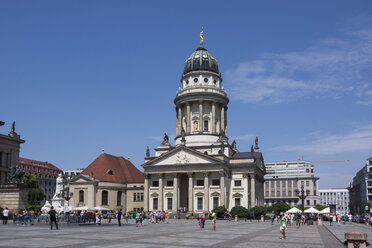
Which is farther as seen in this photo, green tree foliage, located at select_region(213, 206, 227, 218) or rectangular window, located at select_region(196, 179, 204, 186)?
rectangular window, located at select_region(196, 179, 204, 186)

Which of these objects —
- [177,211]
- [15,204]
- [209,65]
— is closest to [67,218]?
[15,204]

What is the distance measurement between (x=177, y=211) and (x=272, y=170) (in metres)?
113

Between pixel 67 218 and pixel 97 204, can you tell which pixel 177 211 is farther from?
pixel 67 218

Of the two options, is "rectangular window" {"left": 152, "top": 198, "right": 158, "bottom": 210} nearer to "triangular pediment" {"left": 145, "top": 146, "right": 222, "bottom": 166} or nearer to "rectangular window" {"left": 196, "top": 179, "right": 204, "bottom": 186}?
"triangular pediment" {"left": 145, "top": 146, "right": 222, "bottom": 166}

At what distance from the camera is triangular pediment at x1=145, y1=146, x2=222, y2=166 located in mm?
77125

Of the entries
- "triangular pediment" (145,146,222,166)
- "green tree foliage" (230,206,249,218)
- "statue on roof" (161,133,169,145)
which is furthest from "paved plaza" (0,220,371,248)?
"statue on roof" (161,133,169,145)

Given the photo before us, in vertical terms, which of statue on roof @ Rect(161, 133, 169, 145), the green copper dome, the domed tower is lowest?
statue on roof @ Rect(161, 133, 169, 145)

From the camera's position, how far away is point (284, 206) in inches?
3209

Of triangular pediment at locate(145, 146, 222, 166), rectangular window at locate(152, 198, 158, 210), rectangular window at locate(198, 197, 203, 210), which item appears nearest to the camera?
triangular pediment at locate(145, 146, 222, 166)

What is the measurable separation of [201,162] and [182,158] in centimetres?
381

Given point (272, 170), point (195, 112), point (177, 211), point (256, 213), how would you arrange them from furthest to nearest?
point (272, 170) < point (195, 112) < point (177, 211) < point (256, 213)

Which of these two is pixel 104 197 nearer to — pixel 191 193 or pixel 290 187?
pixel 191 193

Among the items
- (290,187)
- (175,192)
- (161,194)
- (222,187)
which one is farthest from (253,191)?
(290,187)

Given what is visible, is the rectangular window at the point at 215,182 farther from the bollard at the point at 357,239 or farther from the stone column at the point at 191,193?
the bollard at the point at 357,239
